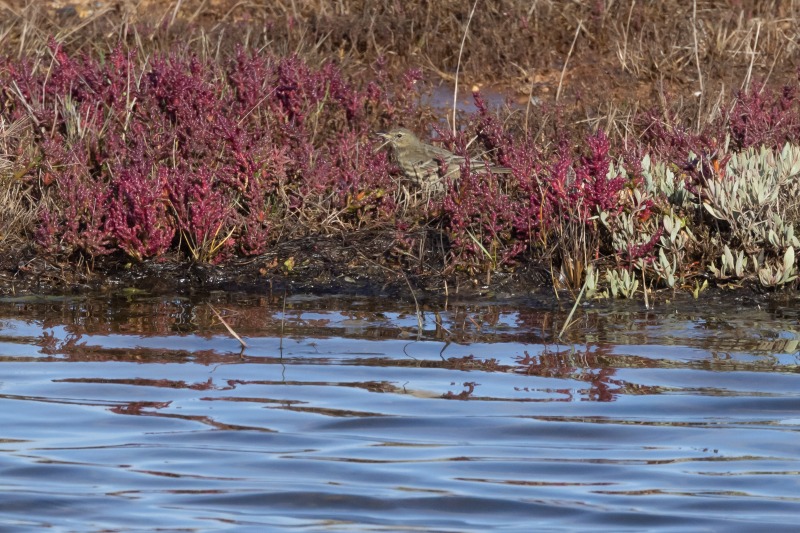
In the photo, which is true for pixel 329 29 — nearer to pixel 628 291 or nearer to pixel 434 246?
pixel 434 246

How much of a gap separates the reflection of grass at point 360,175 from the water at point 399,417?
0.47 meters

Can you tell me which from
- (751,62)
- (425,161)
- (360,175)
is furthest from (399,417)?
(751,62)

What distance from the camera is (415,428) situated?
200 inches

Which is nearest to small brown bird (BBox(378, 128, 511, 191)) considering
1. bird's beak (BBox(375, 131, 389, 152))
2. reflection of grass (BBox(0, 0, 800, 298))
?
bird's beak (BBox(375, 131, 389, 152))

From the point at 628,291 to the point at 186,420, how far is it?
10.3ft

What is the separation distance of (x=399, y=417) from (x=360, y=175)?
3.41 metres

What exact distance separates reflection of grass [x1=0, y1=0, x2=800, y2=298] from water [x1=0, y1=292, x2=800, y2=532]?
47 centimetres

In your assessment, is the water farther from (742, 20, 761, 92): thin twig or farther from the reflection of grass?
(742, 20, 761, 92): thin twig

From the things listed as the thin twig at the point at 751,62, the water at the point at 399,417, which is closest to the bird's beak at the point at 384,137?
the water at the point at 399,417

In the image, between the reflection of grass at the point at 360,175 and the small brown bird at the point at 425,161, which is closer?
the reflection of grass at the point at 360,175

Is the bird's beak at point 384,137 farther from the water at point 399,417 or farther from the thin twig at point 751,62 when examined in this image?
the thin twig at point 751,62

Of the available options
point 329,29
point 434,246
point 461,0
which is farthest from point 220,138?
point 461,0

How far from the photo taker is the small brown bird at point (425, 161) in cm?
862

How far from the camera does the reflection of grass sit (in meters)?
7.60
